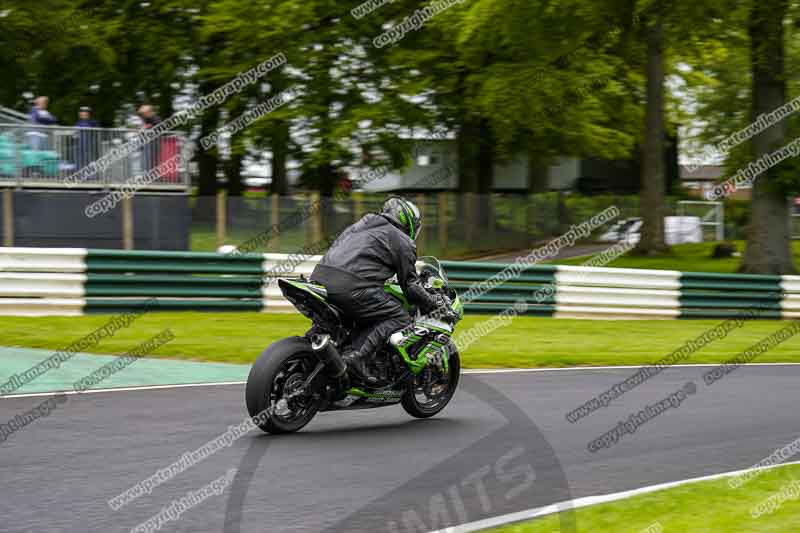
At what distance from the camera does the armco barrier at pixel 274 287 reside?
51.1 feet

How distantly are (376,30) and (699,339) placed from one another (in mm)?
16377

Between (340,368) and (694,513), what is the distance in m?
3.01

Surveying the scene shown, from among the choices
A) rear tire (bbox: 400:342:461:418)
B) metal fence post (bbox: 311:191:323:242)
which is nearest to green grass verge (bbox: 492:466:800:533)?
rear tire (bbox: 400:342:461:418)

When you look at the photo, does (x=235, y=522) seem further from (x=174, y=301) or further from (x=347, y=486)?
(x=174, y=301)

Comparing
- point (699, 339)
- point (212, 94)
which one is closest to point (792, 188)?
point (699, 339)

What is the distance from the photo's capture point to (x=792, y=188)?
2384 centimetres

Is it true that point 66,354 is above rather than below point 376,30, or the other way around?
below

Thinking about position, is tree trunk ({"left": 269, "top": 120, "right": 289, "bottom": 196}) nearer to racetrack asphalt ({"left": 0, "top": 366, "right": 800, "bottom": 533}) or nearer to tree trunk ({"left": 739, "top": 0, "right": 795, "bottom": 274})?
tree trunk ({"left": 739, "top": 0, "right": 795, "bottom": 274})

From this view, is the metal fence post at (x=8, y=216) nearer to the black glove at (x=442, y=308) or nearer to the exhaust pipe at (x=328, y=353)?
the black glove at (x=442, y=308)

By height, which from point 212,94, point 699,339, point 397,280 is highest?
point 212,94

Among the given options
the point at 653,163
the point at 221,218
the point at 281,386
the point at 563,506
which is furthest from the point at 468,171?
the point at 563,506

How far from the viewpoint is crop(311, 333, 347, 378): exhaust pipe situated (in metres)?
8.29

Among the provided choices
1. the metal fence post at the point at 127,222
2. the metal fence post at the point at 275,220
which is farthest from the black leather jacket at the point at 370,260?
the metal fence post at the point at 275,220

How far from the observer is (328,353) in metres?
8.33
